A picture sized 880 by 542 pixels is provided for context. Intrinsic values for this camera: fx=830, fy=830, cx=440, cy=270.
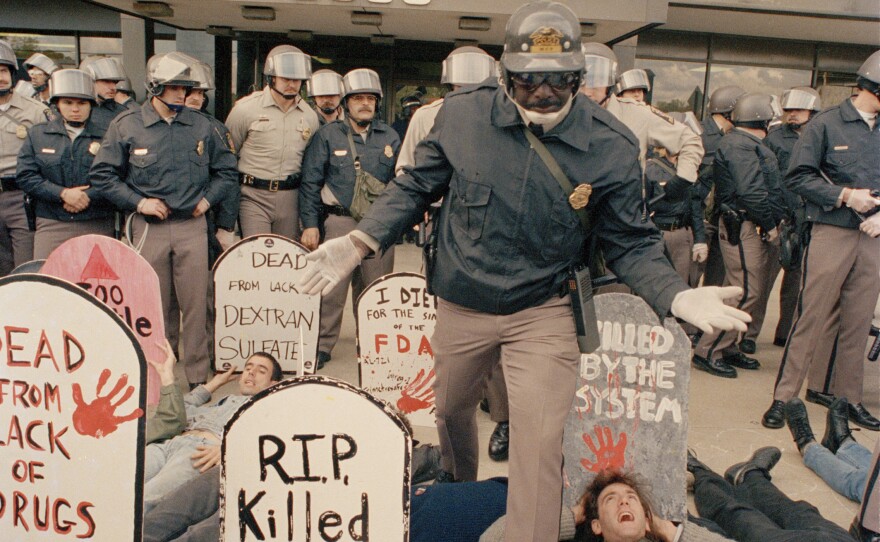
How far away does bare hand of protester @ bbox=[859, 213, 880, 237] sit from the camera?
4.61 m

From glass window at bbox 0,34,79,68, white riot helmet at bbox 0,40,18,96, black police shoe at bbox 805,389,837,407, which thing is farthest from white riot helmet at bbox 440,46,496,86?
glass window at bbox 0,34,79,68

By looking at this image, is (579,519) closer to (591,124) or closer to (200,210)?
(591,124)

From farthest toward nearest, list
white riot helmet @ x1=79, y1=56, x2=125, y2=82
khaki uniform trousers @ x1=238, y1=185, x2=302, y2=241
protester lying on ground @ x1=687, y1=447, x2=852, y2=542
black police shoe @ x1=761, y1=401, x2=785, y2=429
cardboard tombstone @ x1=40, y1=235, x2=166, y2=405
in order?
1. white riot helmet @ x1=79, y1=56, x2=125, y2=82
2. khaki uniform trousers @ x1=238, y1=185, x2=302, y2=241
3. black police shoe @ x1=761, y1=401, x2=785, y2=429
4. cardboard tombstone @ x1=40, y1=235, x2=166, y2=405
5. protester lying on ground @ x1=687, y1=447, x2=852, y2=542

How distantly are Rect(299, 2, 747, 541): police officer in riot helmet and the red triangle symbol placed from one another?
6.20 feet

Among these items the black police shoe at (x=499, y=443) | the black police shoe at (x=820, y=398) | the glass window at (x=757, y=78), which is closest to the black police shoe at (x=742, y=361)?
the black police shoe at (x=820, y=398)

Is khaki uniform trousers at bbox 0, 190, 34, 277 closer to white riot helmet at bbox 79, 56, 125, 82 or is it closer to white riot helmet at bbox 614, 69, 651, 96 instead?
white riot helmet at bbox 79, 56, 125, 82

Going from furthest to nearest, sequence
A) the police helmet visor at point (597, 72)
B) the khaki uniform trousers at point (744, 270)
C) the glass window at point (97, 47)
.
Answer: the glass window at point (97, 47) < the khaki uniform trousers at point (744, 270) < the police helmet visor at point (597, 72)

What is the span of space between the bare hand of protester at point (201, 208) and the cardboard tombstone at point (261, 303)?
0.97 ft

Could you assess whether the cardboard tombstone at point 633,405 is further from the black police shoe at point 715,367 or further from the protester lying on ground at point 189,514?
the black police shoe at point 715,367

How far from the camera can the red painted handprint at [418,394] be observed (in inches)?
176

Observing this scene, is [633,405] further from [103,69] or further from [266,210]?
[103,69]

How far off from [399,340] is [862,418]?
289 cm

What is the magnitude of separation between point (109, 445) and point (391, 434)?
34.6 inches

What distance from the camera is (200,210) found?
5.15 metres
